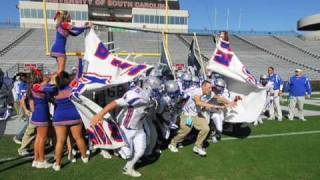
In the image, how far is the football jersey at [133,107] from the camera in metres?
5.83

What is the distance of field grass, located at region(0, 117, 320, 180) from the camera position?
20.2ft

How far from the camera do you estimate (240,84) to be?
9023 millimetres

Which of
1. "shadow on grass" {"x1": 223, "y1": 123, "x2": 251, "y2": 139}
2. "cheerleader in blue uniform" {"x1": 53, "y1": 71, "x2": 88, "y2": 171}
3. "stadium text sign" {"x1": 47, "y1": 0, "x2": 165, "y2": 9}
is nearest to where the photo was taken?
"cheerleader in blue uniform" {"x1": 53, "y1": 71, "x2": 88, "y2": 171}

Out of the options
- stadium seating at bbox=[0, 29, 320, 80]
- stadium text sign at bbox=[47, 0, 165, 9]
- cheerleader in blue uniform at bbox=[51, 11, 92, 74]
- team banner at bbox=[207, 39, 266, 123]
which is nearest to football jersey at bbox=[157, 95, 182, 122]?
team banner at bbox=[207, 39, 266, 123]

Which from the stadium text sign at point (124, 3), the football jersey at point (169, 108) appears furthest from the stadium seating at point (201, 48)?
the football jersey at point (169, 108)

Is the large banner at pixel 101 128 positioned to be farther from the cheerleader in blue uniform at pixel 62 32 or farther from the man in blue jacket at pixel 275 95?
the man in blue jacket at pixel 275 95

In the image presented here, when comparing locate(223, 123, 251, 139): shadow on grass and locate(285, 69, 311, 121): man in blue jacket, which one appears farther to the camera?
locate(285, 69, 311, 121): man in blue jacket

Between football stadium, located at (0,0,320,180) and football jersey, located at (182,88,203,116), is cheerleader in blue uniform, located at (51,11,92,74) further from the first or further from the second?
football jersey, located at (182,88,203,116)

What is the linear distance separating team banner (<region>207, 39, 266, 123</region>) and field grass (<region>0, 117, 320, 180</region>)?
634 mm

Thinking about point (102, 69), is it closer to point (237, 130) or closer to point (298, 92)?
point (237, 130)

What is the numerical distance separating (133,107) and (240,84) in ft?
12.3

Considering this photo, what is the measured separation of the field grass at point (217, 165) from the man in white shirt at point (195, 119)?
21 cm

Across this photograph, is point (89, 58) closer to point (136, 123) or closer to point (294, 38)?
point (136, 123)

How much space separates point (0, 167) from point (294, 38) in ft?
145
